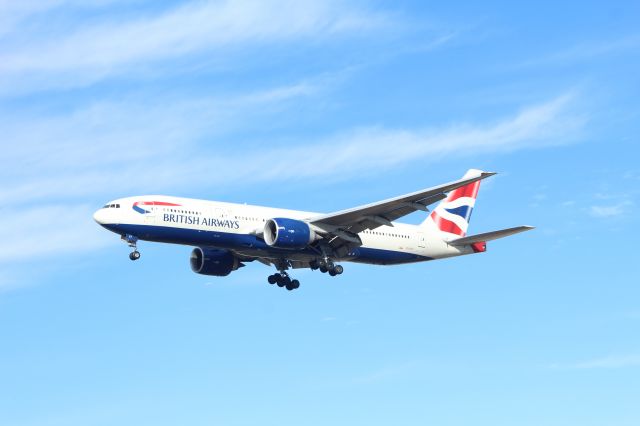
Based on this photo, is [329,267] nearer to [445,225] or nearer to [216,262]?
[216,262]

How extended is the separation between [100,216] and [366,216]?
12977mm

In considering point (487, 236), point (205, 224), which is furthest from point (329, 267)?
point (487, 236)

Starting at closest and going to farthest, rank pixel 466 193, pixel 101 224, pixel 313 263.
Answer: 1. pixel 101 224
2. pixel 313 263
3. pixel 466 193

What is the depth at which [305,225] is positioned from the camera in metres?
57.6

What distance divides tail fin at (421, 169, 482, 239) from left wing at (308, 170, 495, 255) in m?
6.86

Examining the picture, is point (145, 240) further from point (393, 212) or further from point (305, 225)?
point (393, 212)

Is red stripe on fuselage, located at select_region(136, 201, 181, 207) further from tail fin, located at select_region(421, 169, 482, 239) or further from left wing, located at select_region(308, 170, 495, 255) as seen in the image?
tail fin, located at select_region(421, 169, 482, 239)

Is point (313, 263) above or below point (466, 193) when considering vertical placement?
below

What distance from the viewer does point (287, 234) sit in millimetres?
56406

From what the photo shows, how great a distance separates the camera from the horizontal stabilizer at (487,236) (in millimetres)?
56562

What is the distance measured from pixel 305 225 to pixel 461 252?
11.0 metres

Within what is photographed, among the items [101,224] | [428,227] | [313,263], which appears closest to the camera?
[101,224]

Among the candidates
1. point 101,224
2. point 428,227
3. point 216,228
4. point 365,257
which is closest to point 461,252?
point 428,227

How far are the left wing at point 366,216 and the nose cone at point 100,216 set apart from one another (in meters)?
10.2
